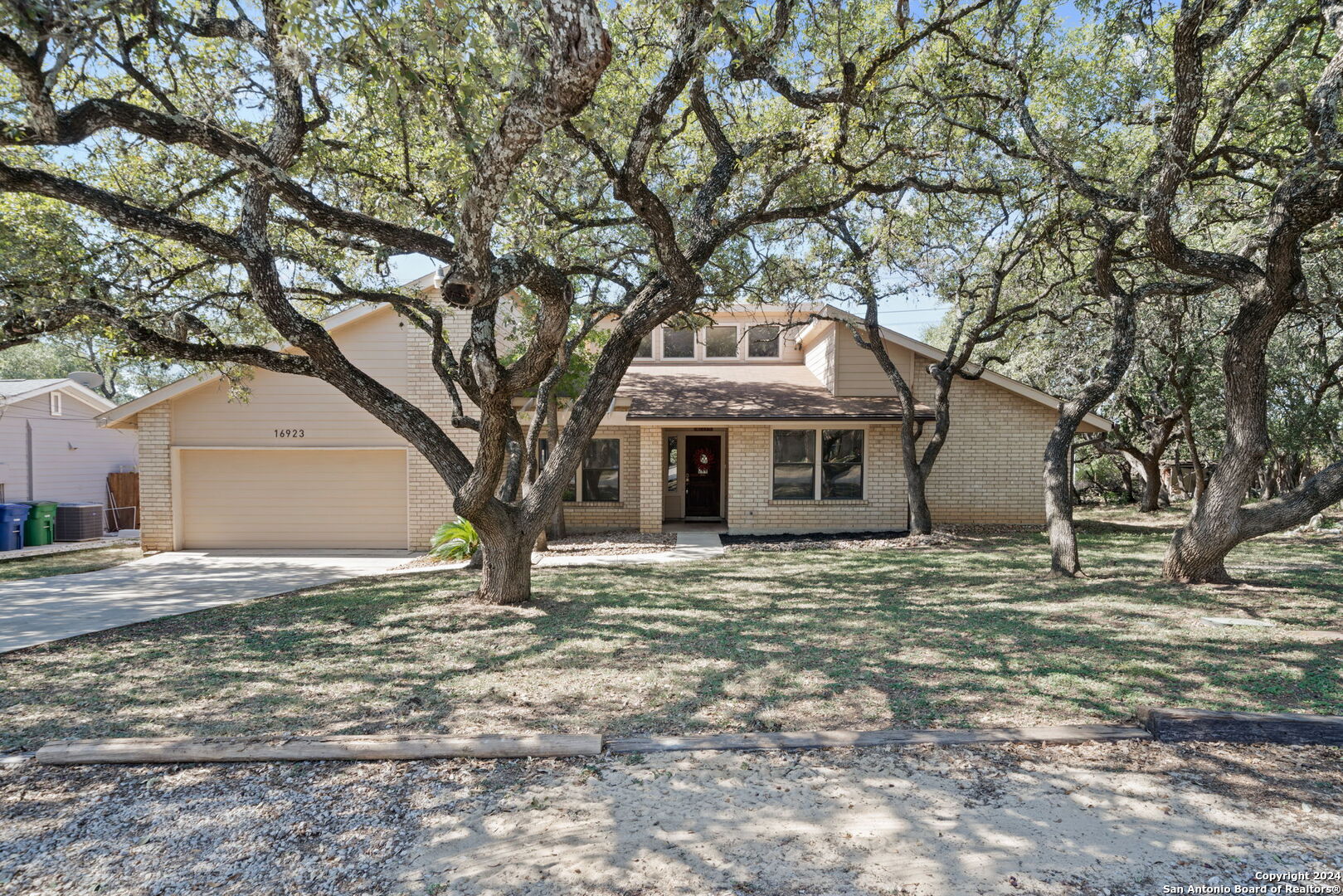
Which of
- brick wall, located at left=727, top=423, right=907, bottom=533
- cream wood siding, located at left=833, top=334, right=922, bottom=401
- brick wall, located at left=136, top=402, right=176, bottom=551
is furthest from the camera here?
cream wood siding, located at left=833, top=334, right=922, bottom=401

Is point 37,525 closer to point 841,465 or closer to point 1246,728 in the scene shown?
point 841,465

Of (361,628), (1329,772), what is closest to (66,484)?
(361,628)

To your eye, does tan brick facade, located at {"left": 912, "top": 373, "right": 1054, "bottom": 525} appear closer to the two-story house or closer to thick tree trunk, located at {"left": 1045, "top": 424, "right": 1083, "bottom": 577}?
the two-story house

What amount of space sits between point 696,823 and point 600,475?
12.2 m

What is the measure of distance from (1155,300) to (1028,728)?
12934mm

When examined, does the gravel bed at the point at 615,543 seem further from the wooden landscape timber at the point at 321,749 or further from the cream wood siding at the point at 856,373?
the wooden landscape timber at the point at 321,749

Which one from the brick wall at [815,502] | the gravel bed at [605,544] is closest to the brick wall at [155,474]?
the gravel bed at [605,544]

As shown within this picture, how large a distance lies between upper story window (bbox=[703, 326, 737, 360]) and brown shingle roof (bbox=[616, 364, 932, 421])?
1.46ft

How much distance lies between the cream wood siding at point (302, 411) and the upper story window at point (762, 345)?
8548 mm

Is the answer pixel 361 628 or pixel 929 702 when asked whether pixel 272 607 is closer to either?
pixel 361 628

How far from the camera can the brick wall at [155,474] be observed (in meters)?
13.4

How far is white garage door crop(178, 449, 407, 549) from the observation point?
45.2 feet

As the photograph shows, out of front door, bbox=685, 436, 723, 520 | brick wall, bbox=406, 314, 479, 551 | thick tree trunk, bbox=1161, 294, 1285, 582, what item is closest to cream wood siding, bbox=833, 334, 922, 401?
front door, bbox=685, 436, 723, 520

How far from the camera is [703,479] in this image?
16672 millimetres
